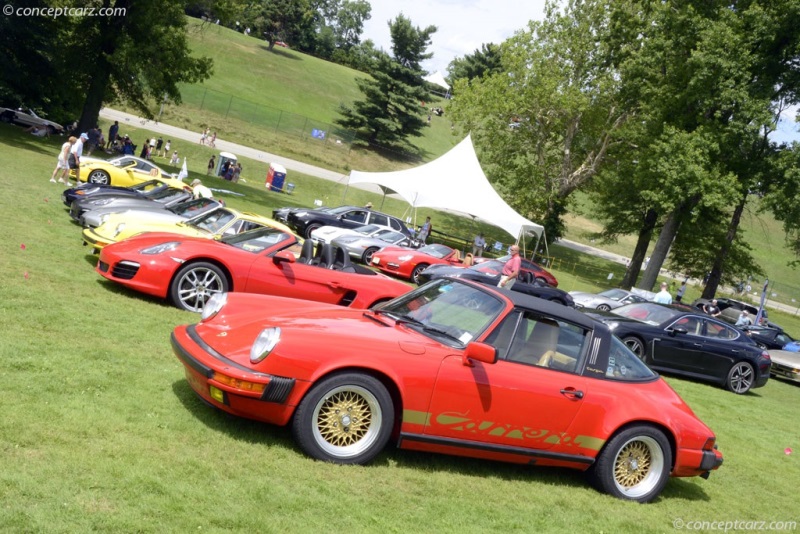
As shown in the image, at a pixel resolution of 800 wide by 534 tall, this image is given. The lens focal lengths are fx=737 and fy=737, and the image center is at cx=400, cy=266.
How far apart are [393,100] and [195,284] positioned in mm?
56239

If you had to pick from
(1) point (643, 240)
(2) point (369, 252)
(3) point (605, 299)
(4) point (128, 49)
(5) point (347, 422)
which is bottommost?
(5) point (347, 422)

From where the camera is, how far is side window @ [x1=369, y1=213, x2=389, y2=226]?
84.1 feet

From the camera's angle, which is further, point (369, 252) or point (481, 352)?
point (369, 252)

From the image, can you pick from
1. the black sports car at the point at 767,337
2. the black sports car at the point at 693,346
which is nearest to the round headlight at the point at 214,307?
the black sports car at the point at 693,346

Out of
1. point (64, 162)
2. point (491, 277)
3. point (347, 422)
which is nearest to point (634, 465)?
point (347, 422)

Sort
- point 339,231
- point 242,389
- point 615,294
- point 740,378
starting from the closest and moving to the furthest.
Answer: point 242,389 → point 740,378 → point 339,231 → point 615,294

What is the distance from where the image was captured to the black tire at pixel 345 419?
5.33m

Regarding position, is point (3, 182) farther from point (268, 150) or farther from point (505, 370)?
point (268, 150)

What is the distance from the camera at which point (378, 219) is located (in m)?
25.8

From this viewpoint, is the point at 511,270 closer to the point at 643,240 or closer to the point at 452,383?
the point at 452,383

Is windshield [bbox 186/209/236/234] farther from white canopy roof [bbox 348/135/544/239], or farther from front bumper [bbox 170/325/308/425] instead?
white canopy roof [bbox 348/135/544/239]

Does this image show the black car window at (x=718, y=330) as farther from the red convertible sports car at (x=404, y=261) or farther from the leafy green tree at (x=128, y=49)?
the leafy green tree at (x=128, y=49)

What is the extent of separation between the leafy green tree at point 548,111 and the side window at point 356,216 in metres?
19.6

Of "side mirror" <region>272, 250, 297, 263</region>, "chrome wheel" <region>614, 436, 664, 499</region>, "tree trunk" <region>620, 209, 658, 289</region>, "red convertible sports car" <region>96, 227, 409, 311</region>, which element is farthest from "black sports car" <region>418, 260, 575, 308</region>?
"tree trunk" <region>620, 209, 658, 289</region>
